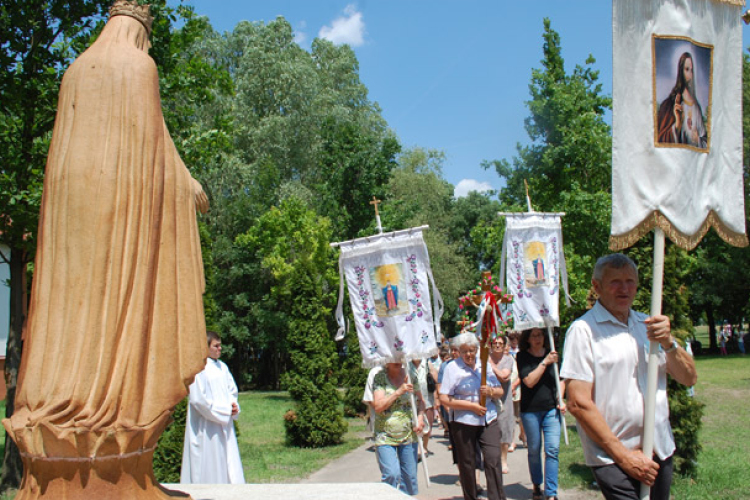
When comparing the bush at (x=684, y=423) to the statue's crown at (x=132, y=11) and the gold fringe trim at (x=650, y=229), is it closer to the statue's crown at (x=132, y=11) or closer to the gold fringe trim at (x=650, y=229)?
the gold fringe trim at (x=650, y=229)

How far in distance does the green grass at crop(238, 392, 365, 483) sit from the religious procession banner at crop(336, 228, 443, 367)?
3475 mm

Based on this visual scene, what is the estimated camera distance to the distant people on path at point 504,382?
8.72 m

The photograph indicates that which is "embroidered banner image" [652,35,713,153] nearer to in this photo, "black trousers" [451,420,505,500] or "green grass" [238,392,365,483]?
"black trousers" [451,420,505,500]

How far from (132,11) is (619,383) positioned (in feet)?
11.5

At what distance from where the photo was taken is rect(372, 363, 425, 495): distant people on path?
6574mm

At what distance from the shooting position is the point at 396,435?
21.9ft

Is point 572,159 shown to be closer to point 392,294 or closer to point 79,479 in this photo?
point 392,294

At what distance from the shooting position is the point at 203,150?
10805 mm

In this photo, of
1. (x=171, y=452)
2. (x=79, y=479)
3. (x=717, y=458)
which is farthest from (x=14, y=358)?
(x=717, y=458)

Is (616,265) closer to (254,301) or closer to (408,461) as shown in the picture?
(408,461)

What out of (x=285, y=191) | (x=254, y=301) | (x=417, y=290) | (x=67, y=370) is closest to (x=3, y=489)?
(x=417, y=290)

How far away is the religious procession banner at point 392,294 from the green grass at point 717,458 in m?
3.00

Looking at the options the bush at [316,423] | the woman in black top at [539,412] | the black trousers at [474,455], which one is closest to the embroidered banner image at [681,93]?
the black trousers at [474,455]

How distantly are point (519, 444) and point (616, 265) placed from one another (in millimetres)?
10136
